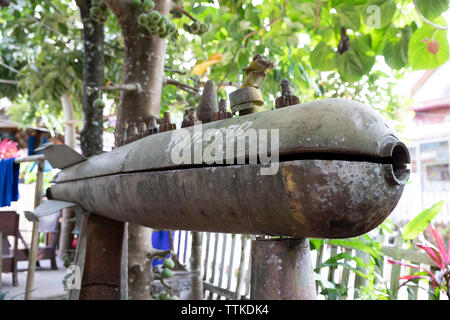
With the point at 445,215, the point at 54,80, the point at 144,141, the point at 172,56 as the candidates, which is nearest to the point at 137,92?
the point at 144,141

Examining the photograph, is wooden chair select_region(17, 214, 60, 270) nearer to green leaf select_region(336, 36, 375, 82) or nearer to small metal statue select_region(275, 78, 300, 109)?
green leaf select_region(336, 36, 375, 82)

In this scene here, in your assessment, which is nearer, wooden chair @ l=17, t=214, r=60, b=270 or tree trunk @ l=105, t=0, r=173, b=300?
tree trunk @ l=105, t=0, r=173, b=300

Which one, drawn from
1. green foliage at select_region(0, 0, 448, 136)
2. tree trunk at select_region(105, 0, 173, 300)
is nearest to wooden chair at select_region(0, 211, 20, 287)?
green foliage at select_region(0, 0, 448, 136)

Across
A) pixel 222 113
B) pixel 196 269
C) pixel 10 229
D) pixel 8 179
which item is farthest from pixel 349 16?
pixel 10 229

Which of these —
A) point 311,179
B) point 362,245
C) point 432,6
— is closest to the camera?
point 311,179

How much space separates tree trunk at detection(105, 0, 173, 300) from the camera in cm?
194

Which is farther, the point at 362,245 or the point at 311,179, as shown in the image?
the point at 362,245

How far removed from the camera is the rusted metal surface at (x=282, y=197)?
59cm

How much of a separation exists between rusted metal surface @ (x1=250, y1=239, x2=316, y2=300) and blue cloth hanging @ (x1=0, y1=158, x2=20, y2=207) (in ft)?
10.0

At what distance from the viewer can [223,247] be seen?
4.25 metres

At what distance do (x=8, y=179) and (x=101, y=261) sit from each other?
2.20 meters

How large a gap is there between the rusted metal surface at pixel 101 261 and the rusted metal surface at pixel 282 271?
878 millimetres

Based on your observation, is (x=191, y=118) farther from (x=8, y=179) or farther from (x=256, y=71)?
(x=8, y=179)

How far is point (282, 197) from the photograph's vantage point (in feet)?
2.05
